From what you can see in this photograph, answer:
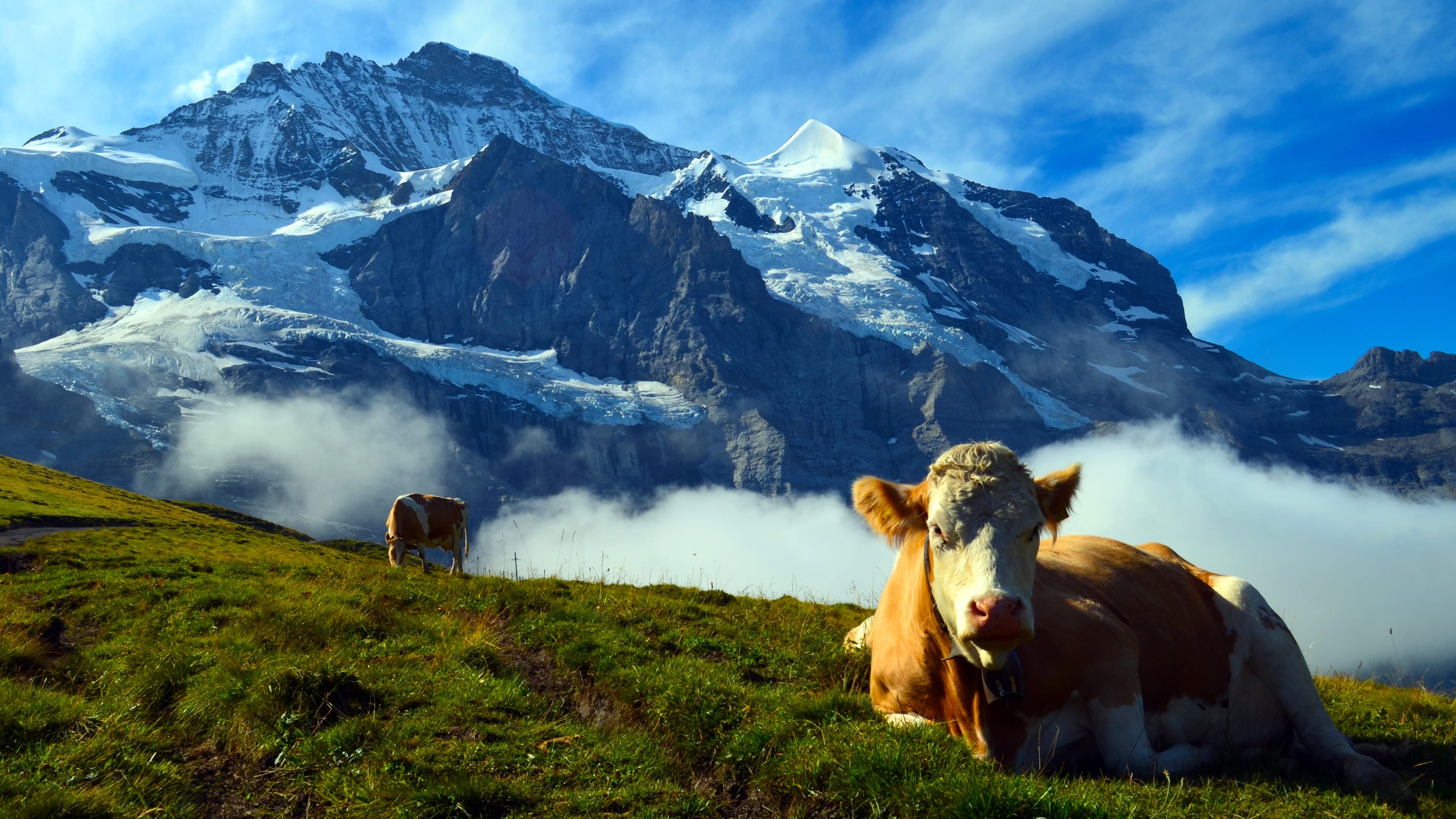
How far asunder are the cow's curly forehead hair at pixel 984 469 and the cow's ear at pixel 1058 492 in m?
0.14

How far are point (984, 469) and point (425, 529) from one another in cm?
2306

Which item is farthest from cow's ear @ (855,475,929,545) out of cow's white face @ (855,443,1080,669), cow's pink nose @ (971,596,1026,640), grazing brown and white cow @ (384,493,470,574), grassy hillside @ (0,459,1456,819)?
grazing brown and white cow @ (384,493,470,574)

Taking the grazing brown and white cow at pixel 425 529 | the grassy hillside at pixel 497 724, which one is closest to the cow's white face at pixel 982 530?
the grassy hillside at pixel 497 724

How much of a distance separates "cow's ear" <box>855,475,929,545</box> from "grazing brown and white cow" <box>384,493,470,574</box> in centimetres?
2012

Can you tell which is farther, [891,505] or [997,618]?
[891,505]

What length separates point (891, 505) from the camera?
5.89m

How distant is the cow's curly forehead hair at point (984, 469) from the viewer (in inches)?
208

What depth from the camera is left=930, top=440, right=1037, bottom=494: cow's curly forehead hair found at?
5.29 meters

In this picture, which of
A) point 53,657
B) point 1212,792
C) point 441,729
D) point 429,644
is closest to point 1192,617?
point 1212,792

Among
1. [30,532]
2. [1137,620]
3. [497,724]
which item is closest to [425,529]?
[497,724]

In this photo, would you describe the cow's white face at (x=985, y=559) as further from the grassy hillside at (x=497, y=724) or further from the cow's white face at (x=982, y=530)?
the grassy hillside at (x=497, y=724)

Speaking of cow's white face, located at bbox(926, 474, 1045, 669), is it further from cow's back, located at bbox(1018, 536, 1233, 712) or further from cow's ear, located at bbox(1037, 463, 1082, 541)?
cow's back, located at bbox(1018, 536, 1233, 712)

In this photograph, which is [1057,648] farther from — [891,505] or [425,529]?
[425,529]

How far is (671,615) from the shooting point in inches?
449
